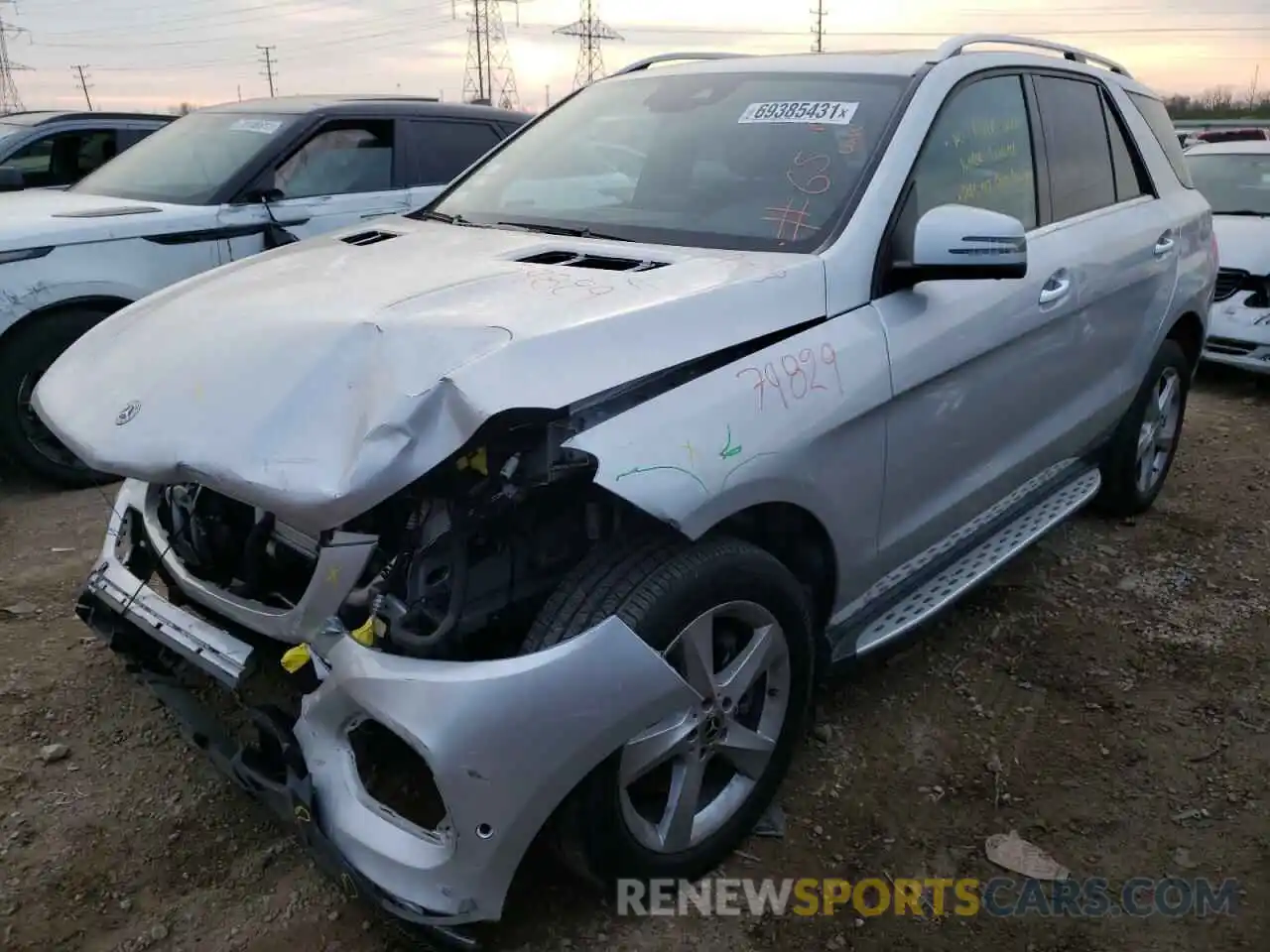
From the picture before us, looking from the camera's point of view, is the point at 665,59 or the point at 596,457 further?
the point at 665,59

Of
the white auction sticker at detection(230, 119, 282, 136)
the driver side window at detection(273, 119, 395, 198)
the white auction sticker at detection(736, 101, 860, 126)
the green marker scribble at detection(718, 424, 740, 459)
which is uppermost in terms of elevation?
the white auction sticker at detection(736, 101, 860, 126)

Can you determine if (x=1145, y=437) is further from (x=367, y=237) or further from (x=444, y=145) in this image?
(x=444, y=145)

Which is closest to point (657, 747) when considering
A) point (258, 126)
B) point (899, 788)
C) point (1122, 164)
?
point (899, 788)

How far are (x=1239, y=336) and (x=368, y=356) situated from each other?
260 inches

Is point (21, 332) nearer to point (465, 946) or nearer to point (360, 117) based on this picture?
point (360, 117)

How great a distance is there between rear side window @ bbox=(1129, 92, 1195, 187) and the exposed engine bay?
11.2 feet

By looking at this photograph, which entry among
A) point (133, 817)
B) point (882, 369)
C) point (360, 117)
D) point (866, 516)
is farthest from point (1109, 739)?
point (360, 117)

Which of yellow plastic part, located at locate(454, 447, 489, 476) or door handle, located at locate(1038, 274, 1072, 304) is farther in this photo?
door handle, located at locate(1038, 274, 1072, 304)

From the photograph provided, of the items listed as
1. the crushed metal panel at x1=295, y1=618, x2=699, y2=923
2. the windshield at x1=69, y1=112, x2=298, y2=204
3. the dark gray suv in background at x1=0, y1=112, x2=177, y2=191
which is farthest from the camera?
the dark gray suv in background at x1=0, y1=112, x2=177, y2=191

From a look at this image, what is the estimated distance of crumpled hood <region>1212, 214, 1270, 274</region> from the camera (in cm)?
690

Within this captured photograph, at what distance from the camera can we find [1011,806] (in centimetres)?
278

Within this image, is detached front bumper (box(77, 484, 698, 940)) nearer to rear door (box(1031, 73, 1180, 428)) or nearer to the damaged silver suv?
the damaged silver suv

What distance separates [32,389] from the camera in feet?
15.5

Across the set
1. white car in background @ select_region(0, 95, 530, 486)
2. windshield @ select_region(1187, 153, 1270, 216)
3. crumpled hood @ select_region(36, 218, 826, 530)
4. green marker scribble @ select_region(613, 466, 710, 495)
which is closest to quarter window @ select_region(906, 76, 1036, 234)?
crumpled hood @ select_region(36, 218, 826, 530)
